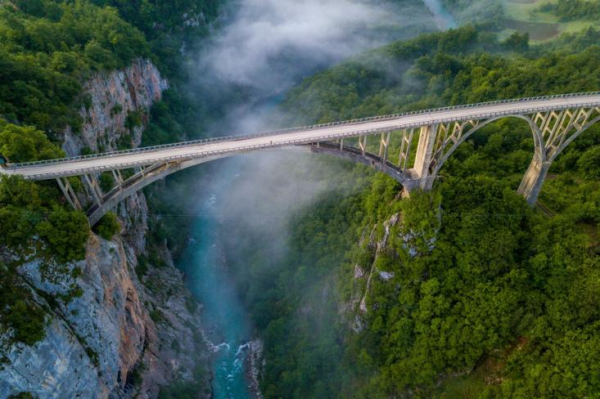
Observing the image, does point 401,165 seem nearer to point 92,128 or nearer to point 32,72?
point 92,128

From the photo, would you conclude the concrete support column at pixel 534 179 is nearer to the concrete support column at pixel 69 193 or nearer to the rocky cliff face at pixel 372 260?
the rocky cliff face at pixel 372 260

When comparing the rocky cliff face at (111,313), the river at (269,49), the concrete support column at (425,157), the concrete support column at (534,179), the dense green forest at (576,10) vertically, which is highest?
the dense green forest at (576,10)

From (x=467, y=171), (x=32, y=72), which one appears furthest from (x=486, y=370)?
(x=32, y=72)

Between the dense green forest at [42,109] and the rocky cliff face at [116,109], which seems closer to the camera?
the dense green forest at [42,109]

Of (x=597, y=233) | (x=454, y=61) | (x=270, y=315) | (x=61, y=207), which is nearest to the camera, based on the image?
(x=61, y=207)

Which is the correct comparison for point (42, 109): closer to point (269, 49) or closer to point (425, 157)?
point (425, 157)

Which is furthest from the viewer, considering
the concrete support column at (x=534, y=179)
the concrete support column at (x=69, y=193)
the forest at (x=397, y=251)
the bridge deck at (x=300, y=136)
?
the concrete support column at (x=534, y=179)

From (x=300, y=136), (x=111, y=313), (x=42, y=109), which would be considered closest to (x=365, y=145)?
(x=300, y=136)

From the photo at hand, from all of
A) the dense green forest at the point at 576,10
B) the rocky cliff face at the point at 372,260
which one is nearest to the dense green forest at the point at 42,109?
the rocky cliff face at the point at 372,260
